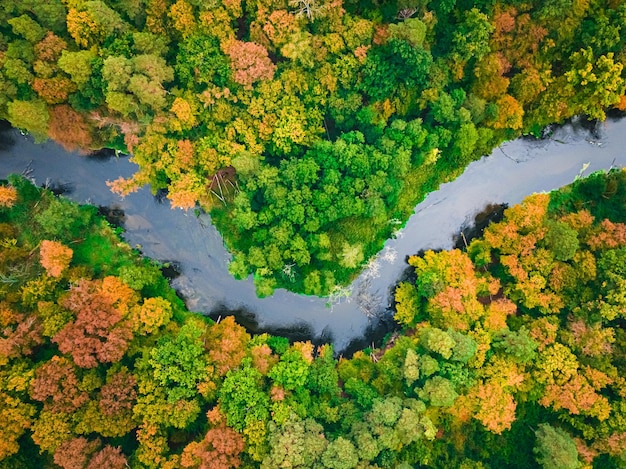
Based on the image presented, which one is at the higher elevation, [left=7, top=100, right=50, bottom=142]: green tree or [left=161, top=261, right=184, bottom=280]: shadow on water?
[left=7, top=100, right=50, bottom=142]: green tree

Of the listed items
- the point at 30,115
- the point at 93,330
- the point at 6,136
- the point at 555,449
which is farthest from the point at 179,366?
the point at 555,449

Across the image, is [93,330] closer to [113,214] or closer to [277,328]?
[113,214]

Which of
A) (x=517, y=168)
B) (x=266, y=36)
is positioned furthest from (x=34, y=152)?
(x=517, y=168)

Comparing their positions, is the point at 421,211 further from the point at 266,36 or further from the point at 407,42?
the point at 266,36

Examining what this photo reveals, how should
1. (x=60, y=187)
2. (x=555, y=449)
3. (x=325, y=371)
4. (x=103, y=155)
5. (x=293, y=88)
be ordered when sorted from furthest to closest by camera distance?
(x=60, y=187) < (x=103, y=155) < (x=325, y=371) < (x=293, y=88) < (x=555, y=449)

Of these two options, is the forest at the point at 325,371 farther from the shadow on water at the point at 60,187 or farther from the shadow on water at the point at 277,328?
the shadow on water at the point at 60,187

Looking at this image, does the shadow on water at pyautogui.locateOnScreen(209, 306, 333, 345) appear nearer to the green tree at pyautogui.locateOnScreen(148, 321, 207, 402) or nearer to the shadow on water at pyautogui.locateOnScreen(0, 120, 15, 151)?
the green tree at pyautogui.locateOnScreen(148, 321, 207, 402)

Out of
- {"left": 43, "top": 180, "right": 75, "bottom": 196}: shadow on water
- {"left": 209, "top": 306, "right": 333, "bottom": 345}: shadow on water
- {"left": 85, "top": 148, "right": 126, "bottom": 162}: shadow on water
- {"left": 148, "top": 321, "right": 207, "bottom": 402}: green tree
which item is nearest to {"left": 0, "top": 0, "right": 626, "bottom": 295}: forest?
{"left": 85, "top": 148, "right": 126, "bottom": 162}: shadow on water

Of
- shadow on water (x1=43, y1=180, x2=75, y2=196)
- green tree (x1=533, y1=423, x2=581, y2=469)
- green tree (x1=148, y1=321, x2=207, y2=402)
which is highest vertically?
shadow on water (x1=43, y1=180, x2=75, y2=196)
